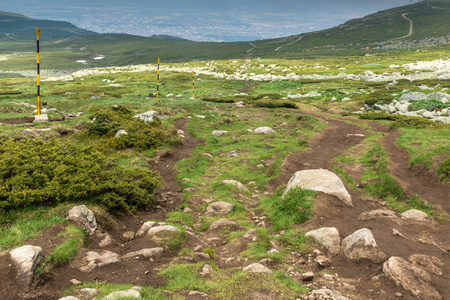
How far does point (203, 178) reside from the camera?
18.3 m

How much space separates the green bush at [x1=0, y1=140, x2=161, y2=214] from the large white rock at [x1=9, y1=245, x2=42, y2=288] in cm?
285

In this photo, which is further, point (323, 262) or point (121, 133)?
point (121, 133)

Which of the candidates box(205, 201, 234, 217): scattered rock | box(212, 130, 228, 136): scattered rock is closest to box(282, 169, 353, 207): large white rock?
box(205, 201, 234, 217): scattered rock

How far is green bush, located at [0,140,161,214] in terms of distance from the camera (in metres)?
10.7

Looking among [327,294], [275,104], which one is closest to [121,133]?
[327,294]

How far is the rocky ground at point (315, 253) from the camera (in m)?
7.90

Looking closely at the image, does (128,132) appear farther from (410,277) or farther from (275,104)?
(275,104)

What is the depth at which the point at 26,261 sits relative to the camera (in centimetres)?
759

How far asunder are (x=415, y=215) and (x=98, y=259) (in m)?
12.2

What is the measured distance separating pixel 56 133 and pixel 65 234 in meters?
15.4

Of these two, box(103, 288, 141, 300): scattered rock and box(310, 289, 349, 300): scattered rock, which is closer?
box(103, 288, 141, 300): scattered rock

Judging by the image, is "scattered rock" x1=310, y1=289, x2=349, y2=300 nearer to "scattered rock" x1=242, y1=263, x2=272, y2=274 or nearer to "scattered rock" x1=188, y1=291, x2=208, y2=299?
"scattered rock" x1=242, y1=263, x2=272, y2=274

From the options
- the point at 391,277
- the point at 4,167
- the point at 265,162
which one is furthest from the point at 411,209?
the point at 4,167

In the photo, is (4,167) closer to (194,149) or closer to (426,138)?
(194,149)
